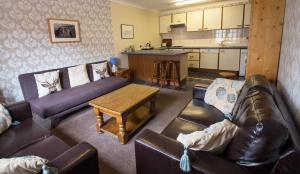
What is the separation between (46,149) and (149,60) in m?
3.66

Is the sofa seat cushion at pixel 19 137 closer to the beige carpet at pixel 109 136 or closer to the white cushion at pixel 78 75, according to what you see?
the beige carpet at pixel 109 136

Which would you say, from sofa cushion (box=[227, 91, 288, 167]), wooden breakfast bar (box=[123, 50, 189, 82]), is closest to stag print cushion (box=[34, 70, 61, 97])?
wooden breakfast bar (box=[123, 50, 189, 82])

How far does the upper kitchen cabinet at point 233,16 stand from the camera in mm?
5059

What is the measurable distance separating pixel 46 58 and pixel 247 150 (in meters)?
3.58

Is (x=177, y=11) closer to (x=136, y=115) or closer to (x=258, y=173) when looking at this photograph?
(x=136, y=115)

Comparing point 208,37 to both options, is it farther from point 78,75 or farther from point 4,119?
point 4,119

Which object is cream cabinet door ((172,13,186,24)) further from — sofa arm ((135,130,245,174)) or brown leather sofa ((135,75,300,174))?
sofa arm ((135,130,245,174))

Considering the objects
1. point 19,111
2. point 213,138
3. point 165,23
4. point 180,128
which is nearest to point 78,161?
point 213,138

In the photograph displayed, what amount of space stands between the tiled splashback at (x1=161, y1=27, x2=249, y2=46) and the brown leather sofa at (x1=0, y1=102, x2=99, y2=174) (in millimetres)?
5793

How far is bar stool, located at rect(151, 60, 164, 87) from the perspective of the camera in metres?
4.41

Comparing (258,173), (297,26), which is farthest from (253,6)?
(258,173)

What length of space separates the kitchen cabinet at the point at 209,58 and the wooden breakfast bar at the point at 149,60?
134cm

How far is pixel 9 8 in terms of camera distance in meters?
2.69

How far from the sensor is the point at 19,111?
1.94 m
